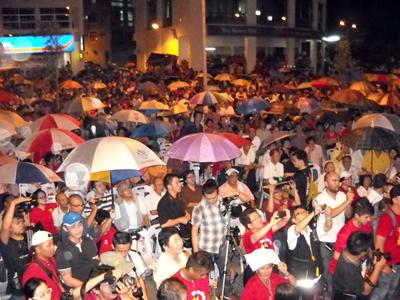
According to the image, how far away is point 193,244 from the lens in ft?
23.1

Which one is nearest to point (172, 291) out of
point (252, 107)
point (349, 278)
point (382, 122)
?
point (349, 278)

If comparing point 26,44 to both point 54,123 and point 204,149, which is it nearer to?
point 54,123

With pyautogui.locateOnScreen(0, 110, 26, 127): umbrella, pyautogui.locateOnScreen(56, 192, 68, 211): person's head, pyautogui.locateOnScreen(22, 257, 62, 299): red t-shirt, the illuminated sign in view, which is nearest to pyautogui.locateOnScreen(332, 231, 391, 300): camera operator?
pyautogui.locateOnScreen(22, 257, 62, 299): red t-shirt

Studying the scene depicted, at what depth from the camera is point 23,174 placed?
24.4ft

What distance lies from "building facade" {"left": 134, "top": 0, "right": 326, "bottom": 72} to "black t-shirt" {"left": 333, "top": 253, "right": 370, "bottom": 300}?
35791 mm

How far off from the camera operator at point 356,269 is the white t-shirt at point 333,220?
1386 mm

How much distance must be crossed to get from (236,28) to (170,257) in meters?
41.0

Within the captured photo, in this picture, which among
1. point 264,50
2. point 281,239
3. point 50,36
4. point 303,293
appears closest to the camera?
point 303,293

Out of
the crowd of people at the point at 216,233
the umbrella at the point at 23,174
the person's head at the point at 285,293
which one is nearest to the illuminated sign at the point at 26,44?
the crowd of people at the point at 216,233

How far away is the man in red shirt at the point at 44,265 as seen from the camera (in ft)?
17.7

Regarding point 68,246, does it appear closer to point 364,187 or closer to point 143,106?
point 364,187

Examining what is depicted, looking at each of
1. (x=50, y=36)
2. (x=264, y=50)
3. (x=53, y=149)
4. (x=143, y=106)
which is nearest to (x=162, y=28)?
(x=264, y=50)

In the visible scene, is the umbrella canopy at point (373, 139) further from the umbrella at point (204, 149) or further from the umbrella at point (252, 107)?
the umbrella at point (252, 107)

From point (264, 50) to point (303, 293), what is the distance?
43.7 metres
